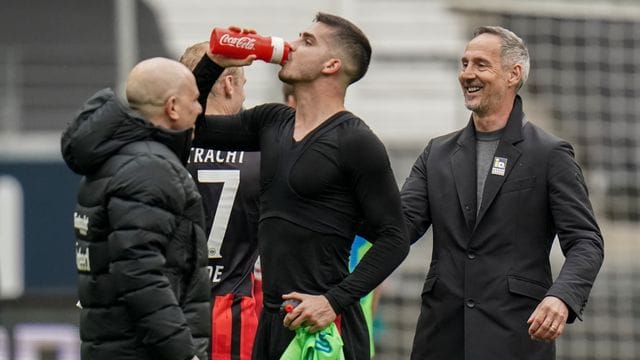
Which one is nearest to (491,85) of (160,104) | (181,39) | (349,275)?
(349,275)

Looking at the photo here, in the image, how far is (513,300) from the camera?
504 cm

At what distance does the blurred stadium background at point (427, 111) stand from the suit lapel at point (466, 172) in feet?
18.4

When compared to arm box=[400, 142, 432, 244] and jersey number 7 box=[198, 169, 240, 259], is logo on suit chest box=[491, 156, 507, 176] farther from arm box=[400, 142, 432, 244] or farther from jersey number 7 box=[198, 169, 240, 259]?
jersey number 7 box=[198, 169, 240, 259]

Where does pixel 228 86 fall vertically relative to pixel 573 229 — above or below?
above

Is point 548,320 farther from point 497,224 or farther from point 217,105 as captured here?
point 217,105

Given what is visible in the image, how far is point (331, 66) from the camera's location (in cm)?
491

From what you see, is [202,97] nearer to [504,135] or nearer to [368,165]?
[368,165]

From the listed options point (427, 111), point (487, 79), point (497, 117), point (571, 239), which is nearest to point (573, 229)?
point (571, 239)

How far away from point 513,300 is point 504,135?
60 centimetres

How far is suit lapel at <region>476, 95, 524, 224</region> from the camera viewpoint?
5074mm

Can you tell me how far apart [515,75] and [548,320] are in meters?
0.98

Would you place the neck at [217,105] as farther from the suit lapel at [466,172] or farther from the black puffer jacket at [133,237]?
the black puffer jacket at [133,237]

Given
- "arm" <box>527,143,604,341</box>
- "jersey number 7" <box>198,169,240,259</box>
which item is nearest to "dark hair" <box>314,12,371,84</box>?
"arm" <box>527,143,604,341</box>

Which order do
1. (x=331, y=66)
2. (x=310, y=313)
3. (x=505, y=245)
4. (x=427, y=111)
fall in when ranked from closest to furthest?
(x=310, y=313), (x=331, y=66), (x=505, y=245), (x=427, y=111)
